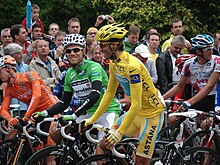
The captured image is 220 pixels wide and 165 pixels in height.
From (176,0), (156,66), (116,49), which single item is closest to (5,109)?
(116,49)

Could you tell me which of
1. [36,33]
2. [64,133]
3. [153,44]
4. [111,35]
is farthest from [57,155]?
[36,33]

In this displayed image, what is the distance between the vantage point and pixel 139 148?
6.42 metres

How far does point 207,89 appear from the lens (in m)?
7.81

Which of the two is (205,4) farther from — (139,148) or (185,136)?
(139,148)

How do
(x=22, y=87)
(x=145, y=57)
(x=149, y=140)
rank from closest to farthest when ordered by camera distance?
(x=149, y=140)
(x=22, y=87)
(x=145, y=57)

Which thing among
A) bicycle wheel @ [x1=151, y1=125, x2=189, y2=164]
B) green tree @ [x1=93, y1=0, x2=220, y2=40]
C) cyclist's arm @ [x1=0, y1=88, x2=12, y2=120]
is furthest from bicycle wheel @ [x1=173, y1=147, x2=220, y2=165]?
green tree @ [x1=93, y1=0, x2=220, y2=40]

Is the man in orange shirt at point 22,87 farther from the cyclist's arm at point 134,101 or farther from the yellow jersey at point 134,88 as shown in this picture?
the cyclist's arm at point 134,101

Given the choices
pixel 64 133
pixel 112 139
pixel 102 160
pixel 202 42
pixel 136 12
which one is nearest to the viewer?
pixel 112 139

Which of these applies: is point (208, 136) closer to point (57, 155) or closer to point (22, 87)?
point (57, 155)

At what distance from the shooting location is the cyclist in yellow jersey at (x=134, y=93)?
19.9ft

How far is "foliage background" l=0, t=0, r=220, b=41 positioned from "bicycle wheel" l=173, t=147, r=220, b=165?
12.0m

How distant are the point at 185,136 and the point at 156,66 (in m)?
2.41

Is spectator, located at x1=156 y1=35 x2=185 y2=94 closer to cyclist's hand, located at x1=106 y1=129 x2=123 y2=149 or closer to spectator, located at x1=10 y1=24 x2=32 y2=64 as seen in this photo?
spectator, located at x1=10 y1=24 x2=32 y2=64

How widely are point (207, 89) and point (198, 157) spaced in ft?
3.46
